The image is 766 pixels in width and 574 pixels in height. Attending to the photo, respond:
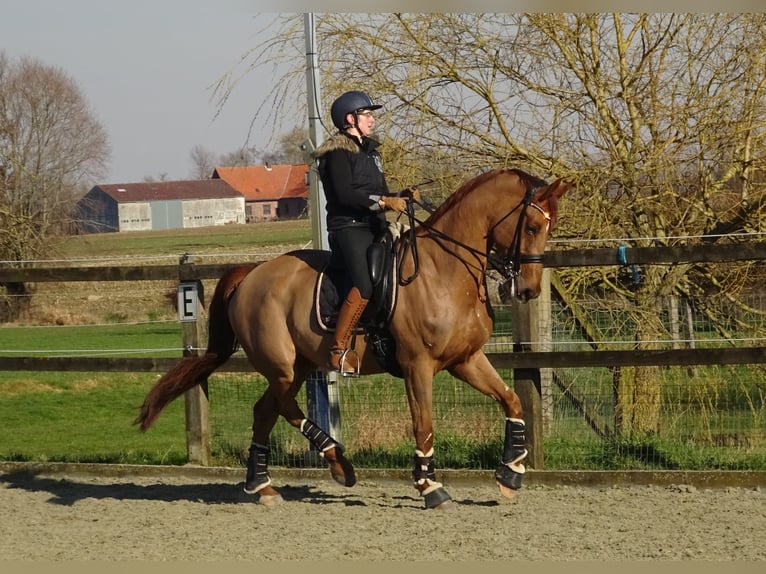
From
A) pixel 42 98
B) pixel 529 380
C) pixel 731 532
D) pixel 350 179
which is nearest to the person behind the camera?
pixel 731 532

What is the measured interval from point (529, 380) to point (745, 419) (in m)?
1.98

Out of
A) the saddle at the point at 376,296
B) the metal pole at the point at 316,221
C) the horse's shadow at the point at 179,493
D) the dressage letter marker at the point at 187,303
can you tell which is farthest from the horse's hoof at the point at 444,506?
the dressage letter marker at the point at 187,303

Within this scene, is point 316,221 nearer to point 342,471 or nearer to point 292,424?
point 292,424

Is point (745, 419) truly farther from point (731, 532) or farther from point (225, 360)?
point (225, 360)

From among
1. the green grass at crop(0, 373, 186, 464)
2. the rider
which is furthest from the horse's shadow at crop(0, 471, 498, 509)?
the rider

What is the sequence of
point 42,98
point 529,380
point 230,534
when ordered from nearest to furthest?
point 230,534 → point 529,380 → point 42,98

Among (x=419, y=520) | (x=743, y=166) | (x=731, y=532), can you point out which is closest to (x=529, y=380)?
(x=419, y=520)

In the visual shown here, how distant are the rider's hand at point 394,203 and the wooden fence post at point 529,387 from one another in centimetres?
143

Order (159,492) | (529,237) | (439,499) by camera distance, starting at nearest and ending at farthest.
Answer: (529,237), (439,499), (159,492)

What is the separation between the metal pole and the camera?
8.33 metres

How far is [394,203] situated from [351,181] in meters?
0.33

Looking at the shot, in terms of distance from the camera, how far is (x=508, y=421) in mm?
6895

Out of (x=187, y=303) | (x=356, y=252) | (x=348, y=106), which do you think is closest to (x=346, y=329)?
(x=356, y=252)

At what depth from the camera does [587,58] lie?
30.8ft
